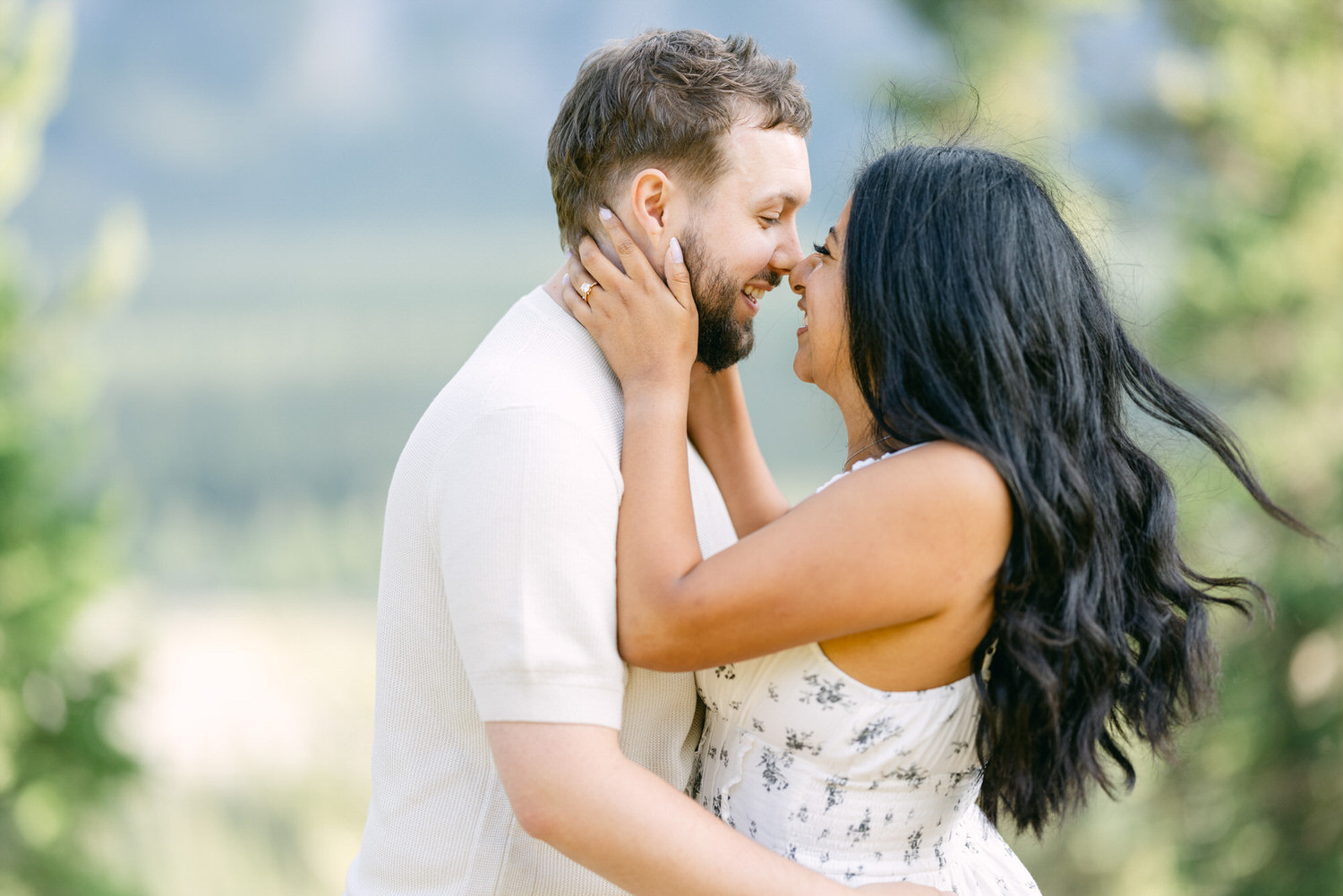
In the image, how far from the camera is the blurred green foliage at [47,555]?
458cm

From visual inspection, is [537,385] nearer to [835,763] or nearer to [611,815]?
[611,815]

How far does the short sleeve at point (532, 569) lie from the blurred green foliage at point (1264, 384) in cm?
430

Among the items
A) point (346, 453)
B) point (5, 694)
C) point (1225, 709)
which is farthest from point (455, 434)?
point (346, 453)

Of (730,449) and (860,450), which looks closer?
(860,450)

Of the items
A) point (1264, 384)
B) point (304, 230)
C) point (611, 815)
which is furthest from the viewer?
point (304, 230)

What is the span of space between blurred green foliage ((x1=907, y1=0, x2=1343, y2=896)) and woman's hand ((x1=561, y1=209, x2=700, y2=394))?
390 centimetres

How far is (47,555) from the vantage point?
468 cm

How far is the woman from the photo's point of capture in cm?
145

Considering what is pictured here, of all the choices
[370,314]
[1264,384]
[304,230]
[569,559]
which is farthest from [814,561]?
[304,230]

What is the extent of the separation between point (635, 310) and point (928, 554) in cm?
58

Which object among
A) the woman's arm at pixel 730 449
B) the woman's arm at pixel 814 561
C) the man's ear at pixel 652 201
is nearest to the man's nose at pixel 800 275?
the man's ear at pixel 652 201

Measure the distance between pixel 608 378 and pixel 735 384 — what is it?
0.59 meters

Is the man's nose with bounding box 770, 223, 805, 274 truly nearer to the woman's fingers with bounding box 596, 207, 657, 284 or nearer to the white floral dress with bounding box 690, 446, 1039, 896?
the woman's fingers with bounding box 596, 207, 657, 284

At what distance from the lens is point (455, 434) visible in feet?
4.94
